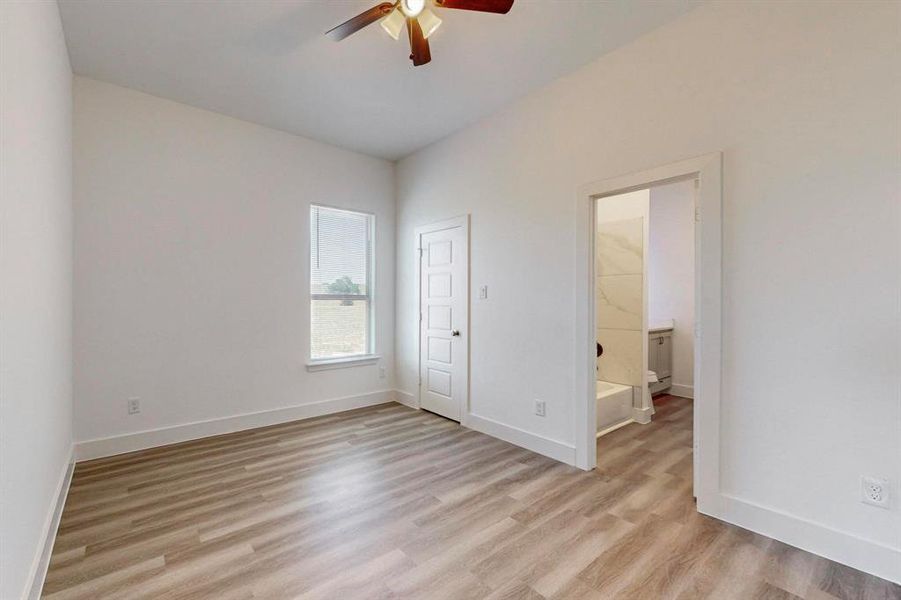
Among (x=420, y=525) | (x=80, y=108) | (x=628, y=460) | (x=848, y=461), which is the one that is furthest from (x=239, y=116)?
(x=848, y=461)

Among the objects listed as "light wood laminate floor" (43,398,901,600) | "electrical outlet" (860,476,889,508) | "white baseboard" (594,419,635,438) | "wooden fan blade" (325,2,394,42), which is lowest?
"light wood laminate floor" (43,398,901,600)

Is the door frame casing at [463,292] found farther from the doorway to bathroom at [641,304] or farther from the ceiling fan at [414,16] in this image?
the ceiling fan at [414,16]

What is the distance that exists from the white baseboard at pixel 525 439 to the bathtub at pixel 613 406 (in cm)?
74

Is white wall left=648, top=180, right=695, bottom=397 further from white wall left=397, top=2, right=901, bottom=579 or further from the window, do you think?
the window

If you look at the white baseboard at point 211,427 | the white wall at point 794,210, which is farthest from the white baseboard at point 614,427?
the white baseboard at point 211,427

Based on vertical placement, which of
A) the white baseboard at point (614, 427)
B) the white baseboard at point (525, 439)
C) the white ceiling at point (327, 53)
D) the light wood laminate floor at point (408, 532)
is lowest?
the light wood laminate floor at point (408, 532)

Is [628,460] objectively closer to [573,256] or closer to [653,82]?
[573,256]

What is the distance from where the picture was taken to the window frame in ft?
14.2

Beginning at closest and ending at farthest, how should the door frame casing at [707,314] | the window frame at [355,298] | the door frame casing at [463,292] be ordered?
1. the door frame casing at [707,314]
2. the door frame casing at [463,292]
3. the window frame at [355,298]

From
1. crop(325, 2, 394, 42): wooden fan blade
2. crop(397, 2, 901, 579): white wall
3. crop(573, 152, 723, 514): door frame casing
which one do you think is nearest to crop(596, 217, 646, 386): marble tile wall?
crop(397, 2, 901, 579): white wall

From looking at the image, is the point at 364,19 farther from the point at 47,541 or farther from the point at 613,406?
the point at 613,406

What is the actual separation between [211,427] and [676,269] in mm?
A: 5772

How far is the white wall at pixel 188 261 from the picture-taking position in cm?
316

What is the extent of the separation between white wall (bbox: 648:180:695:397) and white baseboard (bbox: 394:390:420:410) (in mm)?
3405
